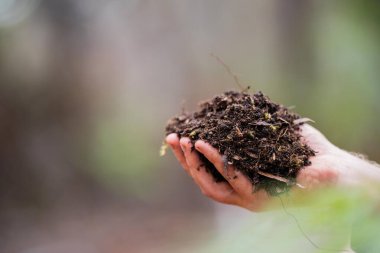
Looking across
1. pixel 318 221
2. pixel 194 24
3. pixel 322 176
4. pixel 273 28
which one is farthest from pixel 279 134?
pixel 194 24

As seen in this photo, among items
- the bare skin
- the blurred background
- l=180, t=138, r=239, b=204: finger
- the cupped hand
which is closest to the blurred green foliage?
the bare skin

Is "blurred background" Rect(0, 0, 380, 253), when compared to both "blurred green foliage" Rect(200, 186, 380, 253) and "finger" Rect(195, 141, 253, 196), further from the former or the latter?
"blurred green foliage" Rect(200, 186, 380, 253)

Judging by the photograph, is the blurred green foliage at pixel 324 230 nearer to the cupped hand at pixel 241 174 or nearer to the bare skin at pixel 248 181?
the bare skin at pixel 248 181

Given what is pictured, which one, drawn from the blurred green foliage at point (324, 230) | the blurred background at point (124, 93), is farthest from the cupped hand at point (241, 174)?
the blurred background at point (124, 93)

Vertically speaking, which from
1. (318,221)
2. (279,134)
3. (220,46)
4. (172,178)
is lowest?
(318,221)

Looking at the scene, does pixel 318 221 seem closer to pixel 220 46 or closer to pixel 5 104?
pixel 5 104

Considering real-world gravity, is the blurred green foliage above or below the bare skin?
below

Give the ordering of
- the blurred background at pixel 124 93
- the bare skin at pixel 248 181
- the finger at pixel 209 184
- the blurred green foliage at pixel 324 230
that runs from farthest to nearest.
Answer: the blurred background at pixel 124 93 → the finger at pixel 209 184 → the bare skin at pixel 248 181 → the blurred green foliage at pixel 324 230

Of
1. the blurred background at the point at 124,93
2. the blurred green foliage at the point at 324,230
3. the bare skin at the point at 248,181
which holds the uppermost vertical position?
the blurred background at the point at 124,93
